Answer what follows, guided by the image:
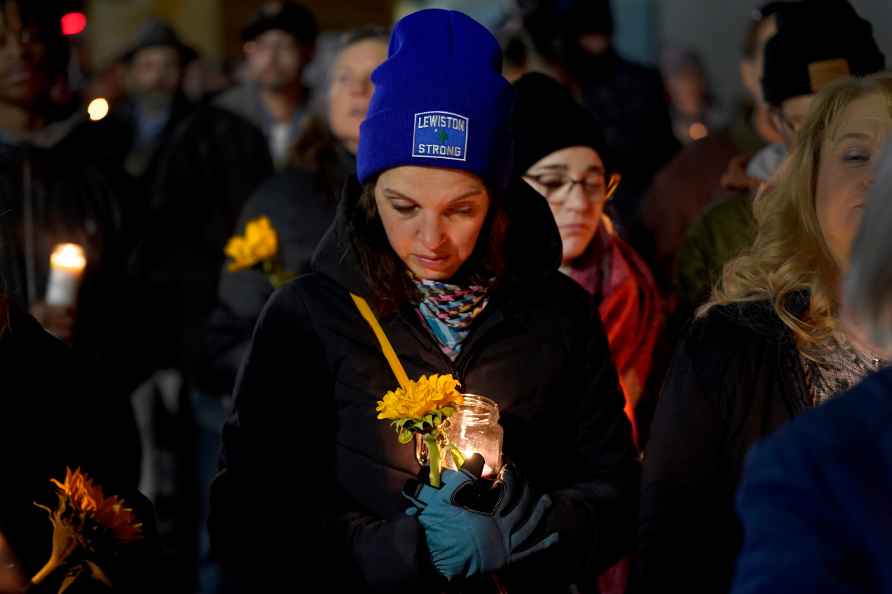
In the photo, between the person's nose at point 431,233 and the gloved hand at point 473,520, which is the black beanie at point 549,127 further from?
the gloved hand at point 473,520

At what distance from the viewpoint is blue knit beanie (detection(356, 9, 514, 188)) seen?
372 centimetres

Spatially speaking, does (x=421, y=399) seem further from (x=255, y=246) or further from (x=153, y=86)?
(x=153, y=86)

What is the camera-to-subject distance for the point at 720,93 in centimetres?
1080

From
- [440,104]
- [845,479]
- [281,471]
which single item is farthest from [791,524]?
[440,104]

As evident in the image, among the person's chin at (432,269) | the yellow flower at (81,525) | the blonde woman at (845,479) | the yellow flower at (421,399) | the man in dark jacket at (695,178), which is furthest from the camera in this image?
the man in dark jacket at (695,178)

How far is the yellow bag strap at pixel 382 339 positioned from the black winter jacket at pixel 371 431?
22 mm

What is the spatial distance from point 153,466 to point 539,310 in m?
3.16

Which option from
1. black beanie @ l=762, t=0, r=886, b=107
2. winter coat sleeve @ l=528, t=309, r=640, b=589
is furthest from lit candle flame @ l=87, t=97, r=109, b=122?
black beanie @ l=762, t=0, r=886, b=107

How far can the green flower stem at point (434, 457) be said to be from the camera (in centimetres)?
333

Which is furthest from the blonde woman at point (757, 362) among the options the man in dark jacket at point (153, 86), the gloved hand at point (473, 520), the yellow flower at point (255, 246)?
the man in dark jacket at point (153, 86)

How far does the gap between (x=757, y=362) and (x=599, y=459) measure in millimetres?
583

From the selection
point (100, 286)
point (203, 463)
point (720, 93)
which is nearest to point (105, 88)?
point (720, 93)

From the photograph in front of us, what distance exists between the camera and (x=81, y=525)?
2949mm

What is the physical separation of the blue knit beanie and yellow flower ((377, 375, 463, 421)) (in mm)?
687
